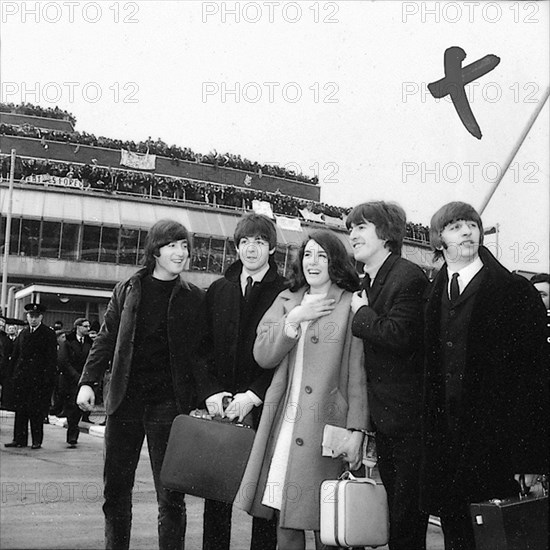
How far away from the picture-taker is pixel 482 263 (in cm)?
343

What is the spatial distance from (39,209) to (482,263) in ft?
19.7

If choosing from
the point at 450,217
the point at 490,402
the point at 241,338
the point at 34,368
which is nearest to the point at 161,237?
the point at 241,338

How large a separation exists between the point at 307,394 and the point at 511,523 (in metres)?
0.93

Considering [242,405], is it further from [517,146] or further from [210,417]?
[517,146]

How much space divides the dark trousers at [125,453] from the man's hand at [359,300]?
953 millimetres

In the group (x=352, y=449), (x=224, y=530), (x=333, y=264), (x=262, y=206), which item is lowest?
(x=224, y=530)

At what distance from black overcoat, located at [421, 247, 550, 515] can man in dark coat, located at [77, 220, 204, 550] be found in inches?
44.2

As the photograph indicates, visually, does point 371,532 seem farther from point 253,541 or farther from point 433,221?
point 433,221

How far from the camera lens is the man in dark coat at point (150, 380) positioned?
370 centimetres

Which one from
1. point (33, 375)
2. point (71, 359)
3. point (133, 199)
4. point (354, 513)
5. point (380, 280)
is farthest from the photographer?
point (71, 359)

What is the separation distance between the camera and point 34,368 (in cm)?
830

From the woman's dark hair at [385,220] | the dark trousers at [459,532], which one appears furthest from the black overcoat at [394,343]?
the dark trousers at [459,532]

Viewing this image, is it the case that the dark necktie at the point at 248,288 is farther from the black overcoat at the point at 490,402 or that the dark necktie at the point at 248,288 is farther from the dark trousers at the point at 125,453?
the black overcoat at the point at 490,402

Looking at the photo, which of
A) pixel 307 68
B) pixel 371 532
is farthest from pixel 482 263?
pixel 307 68
